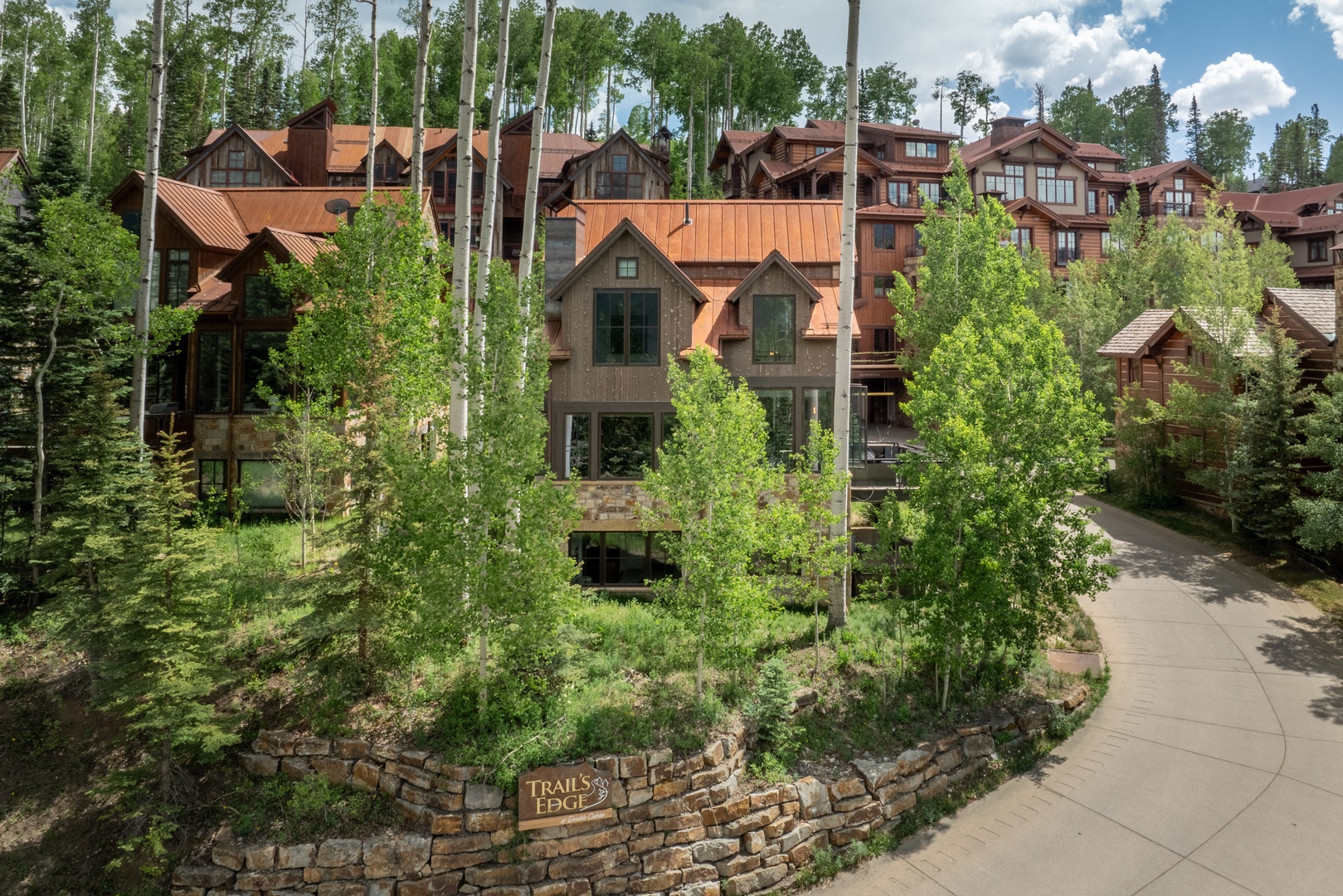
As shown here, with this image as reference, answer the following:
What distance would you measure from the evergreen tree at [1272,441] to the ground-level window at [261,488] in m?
26.9

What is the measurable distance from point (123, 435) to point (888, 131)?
1870 inches

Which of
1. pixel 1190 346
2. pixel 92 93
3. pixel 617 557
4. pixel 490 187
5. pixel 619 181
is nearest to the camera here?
pixel 490 187

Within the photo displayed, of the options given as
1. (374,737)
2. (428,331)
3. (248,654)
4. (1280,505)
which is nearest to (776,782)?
(374,737)

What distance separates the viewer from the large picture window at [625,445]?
21.0 meters

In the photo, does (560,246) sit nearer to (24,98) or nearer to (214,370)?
(214,370)

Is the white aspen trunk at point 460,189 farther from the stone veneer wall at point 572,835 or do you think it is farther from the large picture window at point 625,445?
the stone veneer wall at point 572,835

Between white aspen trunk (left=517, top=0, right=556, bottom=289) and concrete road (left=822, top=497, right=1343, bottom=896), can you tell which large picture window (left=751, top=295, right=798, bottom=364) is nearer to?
white aspen trunk (left=517, top=0, right=556, bottom=289)

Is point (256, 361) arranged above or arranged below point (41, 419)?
above

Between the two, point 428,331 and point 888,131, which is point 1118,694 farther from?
point 888,131

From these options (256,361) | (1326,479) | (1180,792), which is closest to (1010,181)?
(1326,479)

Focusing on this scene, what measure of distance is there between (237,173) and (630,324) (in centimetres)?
3034

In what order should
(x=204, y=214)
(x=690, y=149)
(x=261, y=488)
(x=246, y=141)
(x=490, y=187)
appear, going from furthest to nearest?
(x=690, y=149)
(x=246, y=141)
(x=204, y=214)
(x=261, y=488)
(x=490, y=187)

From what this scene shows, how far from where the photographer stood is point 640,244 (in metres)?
21.1

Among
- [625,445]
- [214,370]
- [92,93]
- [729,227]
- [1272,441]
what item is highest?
[92,93]
